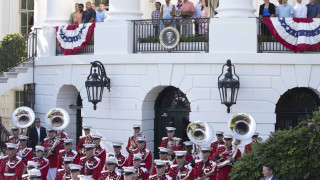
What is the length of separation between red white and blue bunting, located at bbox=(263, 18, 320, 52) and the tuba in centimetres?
454

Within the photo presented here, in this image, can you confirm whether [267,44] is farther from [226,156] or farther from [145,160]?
[145,160]

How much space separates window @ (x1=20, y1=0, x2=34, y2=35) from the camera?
1449 inches

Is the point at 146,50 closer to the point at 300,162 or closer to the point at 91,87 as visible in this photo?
the point at 91,87

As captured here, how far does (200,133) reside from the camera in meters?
20.2

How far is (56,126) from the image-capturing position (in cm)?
2427

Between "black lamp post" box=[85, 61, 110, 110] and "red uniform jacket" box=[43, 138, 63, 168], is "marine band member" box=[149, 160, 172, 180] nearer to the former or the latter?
→ "red uniform jacket" box=[43, 138, 63, 168]

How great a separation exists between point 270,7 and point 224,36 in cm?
214

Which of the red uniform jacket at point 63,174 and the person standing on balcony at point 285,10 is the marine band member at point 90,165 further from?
the person standing on balcony at point 285,10

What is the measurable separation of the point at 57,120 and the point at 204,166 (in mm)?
6966

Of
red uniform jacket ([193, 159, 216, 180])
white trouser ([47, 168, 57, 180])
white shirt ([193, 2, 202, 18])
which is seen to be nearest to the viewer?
red uniform jacket ([193, 159, 216, 180])

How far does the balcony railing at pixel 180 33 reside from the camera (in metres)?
24.5

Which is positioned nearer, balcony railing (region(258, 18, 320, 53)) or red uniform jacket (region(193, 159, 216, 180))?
red uniform jacket (region(193, 159, 216, 180))

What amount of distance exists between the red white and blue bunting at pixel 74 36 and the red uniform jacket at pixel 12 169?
6.47 meters

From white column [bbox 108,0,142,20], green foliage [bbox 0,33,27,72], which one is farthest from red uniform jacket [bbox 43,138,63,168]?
green foliage [bbox 0,33,27,72]
